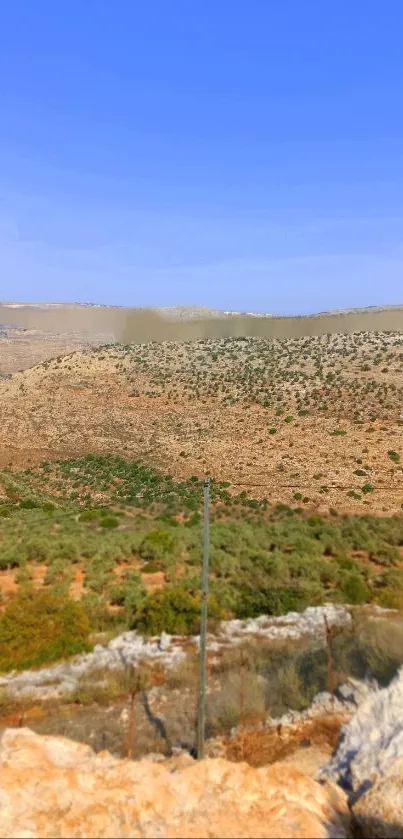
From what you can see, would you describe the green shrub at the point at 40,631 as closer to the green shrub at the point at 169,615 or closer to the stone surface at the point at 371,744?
the green shrub at the point at 169,615

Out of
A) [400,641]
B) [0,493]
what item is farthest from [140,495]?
[400,641]

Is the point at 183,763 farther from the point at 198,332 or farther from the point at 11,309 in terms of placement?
the point at 11,309

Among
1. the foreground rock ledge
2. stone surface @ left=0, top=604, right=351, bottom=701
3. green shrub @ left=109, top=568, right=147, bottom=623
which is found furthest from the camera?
green shrub @ left=109, top=568, right=147, bottom=623

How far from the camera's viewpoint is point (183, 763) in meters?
9.33

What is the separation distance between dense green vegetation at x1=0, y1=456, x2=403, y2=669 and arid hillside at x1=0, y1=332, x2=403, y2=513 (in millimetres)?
5068

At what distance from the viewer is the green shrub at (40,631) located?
45.9 feet

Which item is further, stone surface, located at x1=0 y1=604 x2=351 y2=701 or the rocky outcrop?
stone surface, located at x1=0 y1=604 x2=351 y2=701

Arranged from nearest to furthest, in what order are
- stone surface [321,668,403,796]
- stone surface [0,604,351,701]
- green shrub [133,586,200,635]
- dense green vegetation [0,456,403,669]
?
1. stone surface [321,668,403,796]
2. stone surface [0,604,351,701]
3. green shrub [133,586,200,635]
4. dense green vegetation [0,456,403,669]

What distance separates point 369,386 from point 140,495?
75.6 ft

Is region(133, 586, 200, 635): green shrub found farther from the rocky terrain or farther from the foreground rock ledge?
the foreground rock ledge

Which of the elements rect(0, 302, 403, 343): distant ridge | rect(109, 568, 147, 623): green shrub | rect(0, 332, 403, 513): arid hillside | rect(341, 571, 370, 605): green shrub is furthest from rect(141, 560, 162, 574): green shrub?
rect(0, 302, 403, 343): distant ridge

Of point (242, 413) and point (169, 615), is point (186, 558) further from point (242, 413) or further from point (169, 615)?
point (242, 413)

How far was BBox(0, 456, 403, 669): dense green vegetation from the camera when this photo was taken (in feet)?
52.9

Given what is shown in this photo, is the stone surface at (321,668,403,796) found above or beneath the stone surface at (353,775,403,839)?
beneath
